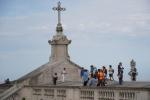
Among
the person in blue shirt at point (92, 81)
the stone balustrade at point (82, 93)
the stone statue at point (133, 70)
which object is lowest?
the stone balustrade at point (82, 93)

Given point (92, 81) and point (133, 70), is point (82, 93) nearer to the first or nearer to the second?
point (92, 81)

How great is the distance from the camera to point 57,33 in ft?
132

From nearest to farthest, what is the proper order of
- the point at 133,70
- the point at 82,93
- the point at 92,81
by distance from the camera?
the point at 82,93, the point at 92,81, the point at 133,70

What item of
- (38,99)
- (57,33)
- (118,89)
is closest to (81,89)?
(118,89)

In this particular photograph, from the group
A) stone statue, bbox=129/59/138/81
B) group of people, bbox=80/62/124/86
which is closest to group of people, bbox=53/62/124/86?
group of people, bbox=80/62/124/86

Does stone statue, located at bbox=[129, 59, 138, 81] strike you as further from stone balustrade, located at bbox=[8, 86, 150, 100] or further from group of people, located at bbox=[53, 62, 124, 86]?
stone balustrade, located at bbox=[8, 86, 150, 100]

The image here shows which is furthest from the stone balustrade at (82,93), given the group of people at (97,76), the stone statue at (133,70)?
the stone statue at (133,70)

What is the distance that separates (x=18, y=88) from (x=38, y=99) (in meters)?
3.12

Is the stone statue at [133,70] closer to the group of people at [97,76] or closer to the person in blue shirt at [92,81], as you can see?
the group of people at [97,76]

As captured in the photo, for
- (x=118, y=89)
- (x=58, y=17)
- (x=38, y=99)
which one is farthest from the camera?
(x=58, y=17)

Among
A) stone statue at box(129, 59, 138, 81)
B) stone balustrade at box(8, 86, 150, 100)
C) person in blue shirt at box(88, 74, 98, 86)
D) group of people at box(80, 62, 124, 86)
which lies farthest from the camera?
stone statue at box(129, 59, 138, 81)

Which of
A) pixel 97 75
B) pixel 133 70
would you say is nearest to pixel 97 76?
pixel 97 75

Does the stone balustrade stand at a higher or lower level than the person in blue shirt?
lower

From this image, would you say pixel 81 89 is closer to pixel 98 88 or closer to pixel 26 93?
pixel 98 88
